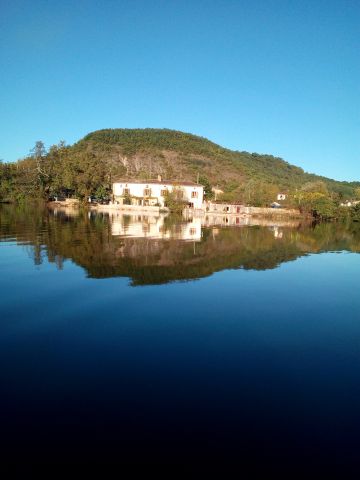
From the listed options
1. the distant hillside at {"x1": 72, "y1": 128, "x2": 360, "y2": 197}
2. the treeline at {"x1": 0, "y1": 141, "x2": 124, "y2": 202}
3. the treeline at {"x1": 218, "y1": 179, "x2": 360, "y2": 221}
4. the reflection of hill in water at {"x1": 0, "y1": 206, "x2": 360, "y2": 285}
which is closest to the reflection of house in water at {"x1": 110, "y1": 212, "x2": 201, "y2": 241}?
the reflection of hill in water at {"x1": 0, "y1": 206, "x2": 360, "y2": 285}

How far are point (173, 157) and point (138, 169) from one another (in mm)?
26812

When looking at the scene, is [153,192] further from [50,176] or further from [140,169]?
[140,169]

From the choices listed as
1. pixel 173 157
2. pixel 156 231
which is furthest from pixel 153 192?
pixel 173 157

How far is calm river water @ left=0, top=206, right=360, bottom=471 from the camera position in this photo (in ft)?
16.9

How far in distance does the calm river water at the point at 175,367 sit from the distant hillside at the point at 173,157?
381 feet

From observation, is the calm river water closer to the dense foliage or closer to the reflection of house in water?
the reflection of house in water

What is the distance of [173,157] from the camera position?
158750mm

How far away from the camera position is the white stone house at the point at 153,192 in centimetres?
7888

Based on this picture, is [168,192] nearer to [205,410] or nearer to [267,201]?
[267,201]

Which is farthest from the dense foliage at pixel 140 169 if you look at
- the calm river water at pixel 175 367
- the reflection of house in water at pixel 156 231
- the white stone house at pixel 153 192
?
the calm river water at pixel 175 367

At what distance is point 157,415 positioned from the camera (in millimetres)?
5695

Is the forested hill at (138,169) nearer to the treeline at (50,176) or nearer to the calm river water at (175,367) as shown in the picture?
the treeline at (50,176)

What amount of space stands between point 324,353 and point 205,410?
4152 mm

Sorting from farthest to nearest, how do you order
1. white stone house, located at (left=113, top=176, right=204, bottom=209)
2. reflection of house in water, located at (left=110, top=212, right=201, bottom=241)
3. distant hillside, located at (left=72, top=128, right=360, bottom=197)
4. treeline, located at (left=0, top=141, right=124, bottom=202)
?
1. distant hillside, located at (left=72, top=128, right=360, bottom=197)
2. white stone house, located at (left=113, top=176, right=204, bottom=209)
3. treeline, located at (left=0, top=141, right=124, bottom=202)
4. reflection of house in water, located at (left=110, top=212, right=201, bottom=241)
